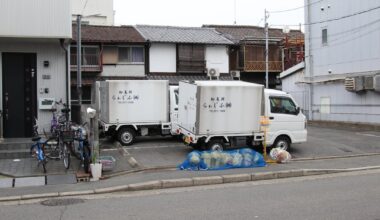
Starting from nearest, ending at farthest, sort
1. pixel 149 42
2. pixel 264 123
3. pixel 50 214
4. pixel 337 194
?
pixel 50 214 → pixel 337 194 → pixel 264 123 → pixel 149 42

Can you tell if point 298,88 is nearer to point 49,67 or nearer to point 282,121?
point 282,121

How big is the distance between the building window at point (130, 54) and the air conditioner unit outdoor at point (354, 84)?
15.8 metres

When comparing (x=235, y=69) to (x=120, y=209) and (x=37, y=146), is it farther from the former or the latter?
(x=120, y=209)

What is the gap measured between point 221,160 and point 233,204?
4.41 m

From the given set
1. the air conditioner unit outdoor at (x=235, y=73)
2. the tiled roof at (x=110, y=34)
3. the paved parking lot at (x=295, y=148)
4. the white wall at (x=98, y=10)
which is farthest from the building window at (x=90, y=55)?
the white wall at (x=98, y=10)

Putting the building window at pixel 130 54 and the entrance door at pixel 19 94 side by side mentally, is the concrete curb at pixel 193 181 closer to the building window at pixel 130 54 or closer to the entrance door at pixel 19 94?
the entrance door at pixel 19 94

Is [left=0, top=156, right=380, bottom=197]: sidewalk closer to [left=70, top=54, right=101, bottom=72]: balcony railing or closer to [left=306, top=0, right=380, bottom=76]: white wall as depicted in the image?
[left=306, top=0, right=380, bottom=76]: white wall

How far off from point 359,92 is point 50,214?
70.9ft

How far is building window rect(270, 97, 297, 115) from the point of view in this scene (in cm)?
1638

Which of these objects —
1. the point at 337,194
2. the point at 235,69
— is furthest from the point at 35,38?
the point at 235,69

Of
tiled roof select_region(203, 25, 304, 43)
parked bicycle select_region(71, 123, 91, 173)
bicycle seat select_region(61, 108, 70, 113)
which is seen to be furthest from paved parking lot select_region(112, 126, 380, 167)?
tiled roof select_region(203, 25, 304, 43)

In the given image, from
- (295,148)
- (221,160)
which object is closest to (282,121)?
(295,148)

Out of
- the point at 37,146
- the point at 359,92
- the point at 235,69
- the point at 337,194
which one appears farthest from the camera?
the point at 235,69

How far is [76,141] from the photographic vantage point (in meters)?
14.0
